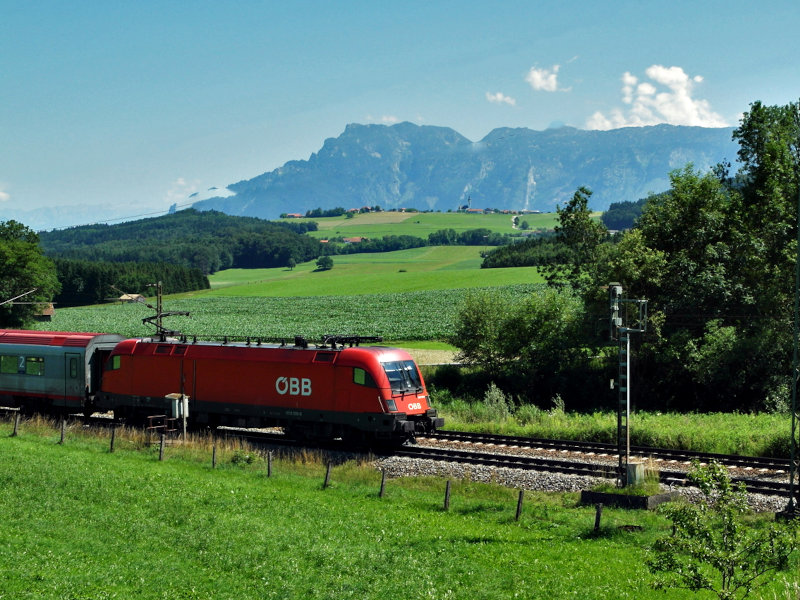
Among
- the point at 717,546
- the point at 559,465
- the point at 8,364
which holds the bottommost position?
the point at 559,465

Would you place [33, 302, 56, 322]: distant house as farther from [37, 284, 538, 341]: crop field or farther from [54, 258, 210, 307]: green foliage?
[54, 258, 210, 307]: green foliage

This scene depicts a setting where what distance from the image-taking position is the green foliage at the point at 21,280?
79.8 metres

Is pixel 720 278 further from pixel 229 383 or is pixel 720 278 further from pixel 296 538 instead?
pixel 296 538

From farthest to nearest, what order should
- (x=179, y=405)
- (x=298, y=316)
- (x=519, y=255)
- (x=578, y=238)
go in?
(x=519, y=255) < (x=298, y=316) < (x=578, y=238) < (x=179, y=405)

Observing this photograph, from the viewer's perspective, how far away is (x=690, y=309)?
147ft

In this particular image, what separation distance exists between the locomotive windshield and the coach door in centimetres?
1560

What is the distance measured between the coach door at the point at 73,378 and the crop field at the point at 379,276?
2917 inches

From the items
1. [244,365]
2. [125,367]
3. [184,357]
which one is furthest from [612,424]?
[125,367]

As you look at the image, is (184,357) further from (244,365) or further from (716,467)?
(716,467)

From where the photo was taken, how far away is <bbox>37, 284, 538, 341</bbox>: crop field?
78000 millimetres

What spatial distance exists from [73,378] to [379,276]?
106 m

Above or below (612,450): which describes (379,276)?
above

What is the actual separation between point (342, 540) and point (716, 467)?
27.6 ft

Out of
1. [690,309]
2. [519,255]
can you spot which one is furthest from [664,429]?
[519,255]
